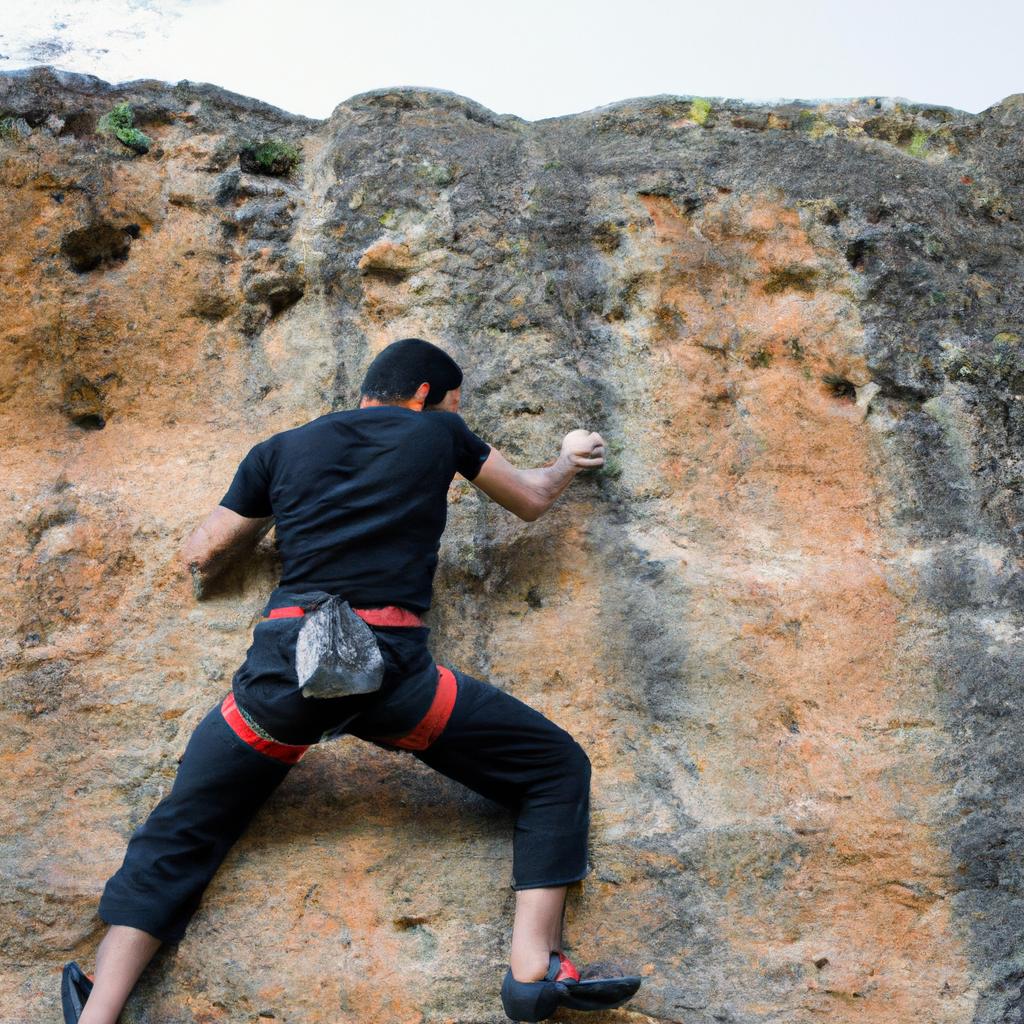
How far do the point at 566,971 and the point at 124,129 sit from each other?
4130 millimetres

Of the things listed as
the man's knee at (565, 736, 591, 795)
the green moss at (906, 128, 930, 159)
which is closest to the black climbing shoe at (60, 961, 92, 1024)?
the man's knee at (565, 736, 591, 795)

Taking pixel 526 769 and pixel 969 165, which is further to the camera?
pixel 969 165

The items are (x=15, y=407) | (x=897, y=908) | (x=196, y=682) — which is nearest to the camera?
(x=897, y=908)

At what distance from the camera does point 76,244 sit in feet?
17.9

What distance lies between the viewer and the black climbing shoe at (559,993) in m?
3.79

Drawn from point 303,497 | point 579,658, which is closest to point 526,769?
point 579,658

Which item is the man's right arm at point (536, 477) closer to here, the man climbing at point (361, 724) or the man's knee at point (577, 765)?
the man climbing at point (361, 724)

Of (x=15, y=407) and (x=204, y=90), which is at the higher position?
(x=204, y=90)

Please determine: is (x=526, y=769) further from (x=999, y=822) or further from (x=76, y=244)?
(x=76, y=244)

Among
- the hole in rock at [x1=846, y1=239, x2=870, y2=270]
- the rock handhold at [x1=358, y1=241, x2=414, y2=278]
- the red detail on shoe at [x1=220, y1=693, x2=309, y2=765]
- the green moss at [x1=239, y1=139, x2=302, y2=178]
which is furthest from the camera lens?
the green moss at [x1=239, y1=139, x2=302, y2=178]

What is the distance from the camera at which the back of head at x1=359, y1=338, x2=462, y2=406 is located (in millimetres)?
4461

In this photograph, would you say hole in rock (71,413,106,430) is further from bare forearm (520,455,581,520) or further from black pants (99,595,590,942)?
bare forearm (520,455,581,520)

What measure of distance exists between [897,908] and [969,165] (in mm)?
3376

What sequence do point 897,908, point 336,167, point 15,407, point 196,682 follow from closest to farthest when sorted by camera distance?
point 897,908 < point 196,682 < point 15,407 < point 336,167
